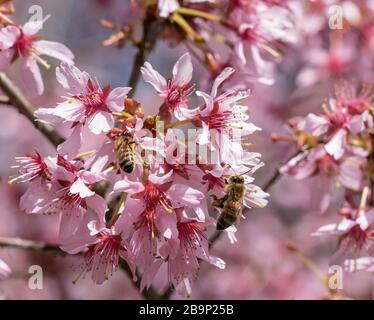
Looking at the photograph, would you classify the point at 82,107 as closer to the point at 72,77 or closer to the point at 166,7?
the point at 72,77

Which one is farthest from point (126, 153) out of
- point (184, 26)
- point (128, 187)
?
point (184, 26)

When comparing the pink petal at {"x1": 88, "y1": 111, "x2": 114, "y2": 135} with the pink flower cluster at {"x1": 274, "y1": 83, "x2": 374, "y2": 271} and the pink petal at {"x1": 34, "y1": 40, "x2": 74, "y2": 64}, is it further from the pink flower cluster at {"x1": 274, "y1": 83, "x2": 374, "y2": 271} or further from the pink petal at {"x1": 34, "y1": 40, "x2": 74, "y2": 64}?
the pink flower cluster at {"x1": 274, "y1": 83, "x2": 374, "y2": 271}

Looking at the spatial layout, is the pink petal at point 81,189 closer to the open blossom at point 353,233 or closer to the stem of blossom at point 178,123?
the stem of blossom at point 178,123

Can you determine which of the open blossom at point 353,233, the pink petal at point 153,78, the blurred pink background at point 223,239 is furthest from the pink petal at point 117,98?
the blurred pink background at point 223,239

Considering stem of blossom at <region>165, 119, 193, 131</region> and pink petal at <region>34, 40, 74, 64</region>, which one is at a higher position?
pink petal at <region>34, 40, 74, 64</region>

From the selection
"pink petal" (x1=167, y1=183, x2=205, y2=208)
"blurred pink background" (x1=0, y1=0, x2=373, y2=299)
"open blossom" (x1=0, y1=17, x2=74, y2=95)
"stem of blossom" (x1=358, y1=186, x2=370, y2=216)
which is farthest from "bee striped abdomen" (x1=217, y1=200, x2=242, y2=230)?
"blurred pink background" (x1=0, y1=0, x2=373, y2=299)

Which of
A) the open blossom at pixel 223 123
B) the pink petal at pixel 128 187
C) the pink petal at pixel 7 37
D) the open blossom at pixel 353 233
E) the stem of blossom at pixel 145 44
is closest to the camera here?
the pink petal at pixel 128 187
